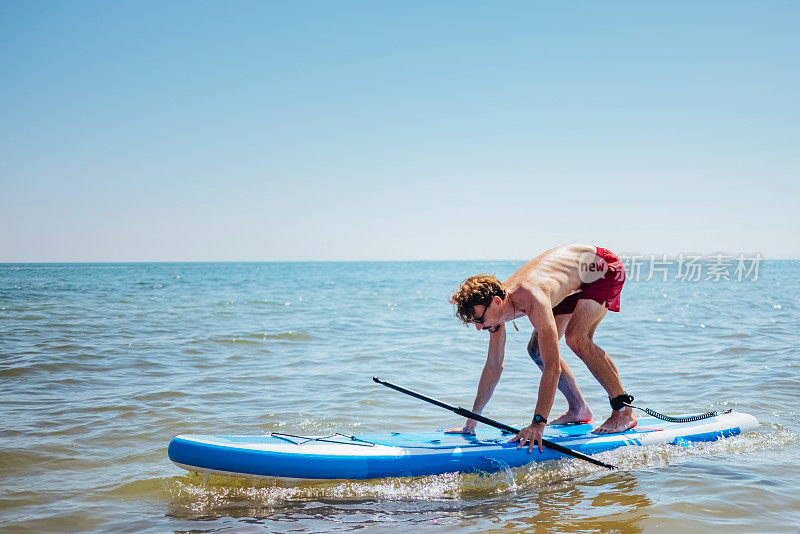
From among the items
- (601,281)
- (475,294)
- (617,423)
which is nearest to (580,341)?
(601,281)

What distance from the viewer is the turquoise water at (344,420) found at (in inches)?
138

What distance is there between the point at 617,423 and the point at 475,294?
1.72m

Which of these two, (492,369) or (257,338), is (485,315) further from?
(257,338)

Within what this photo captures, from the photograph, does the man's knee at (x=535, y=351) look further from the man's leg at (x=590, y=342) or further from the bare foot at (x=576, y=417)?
the bare foot at (x=576, y=417)

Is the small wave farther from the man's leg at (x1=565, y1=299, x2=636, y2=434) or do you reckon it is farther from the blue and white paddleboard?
the man's leg at (x1=565, y1=299, x2=636, y2=434)

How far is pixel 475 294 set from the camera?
12.1ft

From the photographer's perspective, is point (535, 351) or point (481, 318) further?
point (535, 351)

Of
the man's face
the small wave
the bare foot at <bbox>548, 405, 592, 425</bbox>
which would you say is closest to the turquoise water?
the small wave

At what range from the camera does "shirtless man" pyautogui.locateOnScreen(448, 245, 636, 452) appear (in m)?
3.70

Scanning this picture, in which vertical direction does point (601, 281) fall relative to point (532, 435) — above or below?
above

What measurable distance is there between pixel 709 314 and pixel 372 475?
1415cm

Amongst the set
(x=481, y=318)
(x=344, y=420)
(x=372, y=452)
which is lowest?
(x=344, y=420)

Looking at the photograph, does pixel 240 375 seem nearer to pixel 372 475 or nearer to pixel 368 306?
pixel 372 475

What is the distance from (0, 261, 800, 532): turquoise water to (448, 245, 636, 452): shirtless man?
49 centimetres
